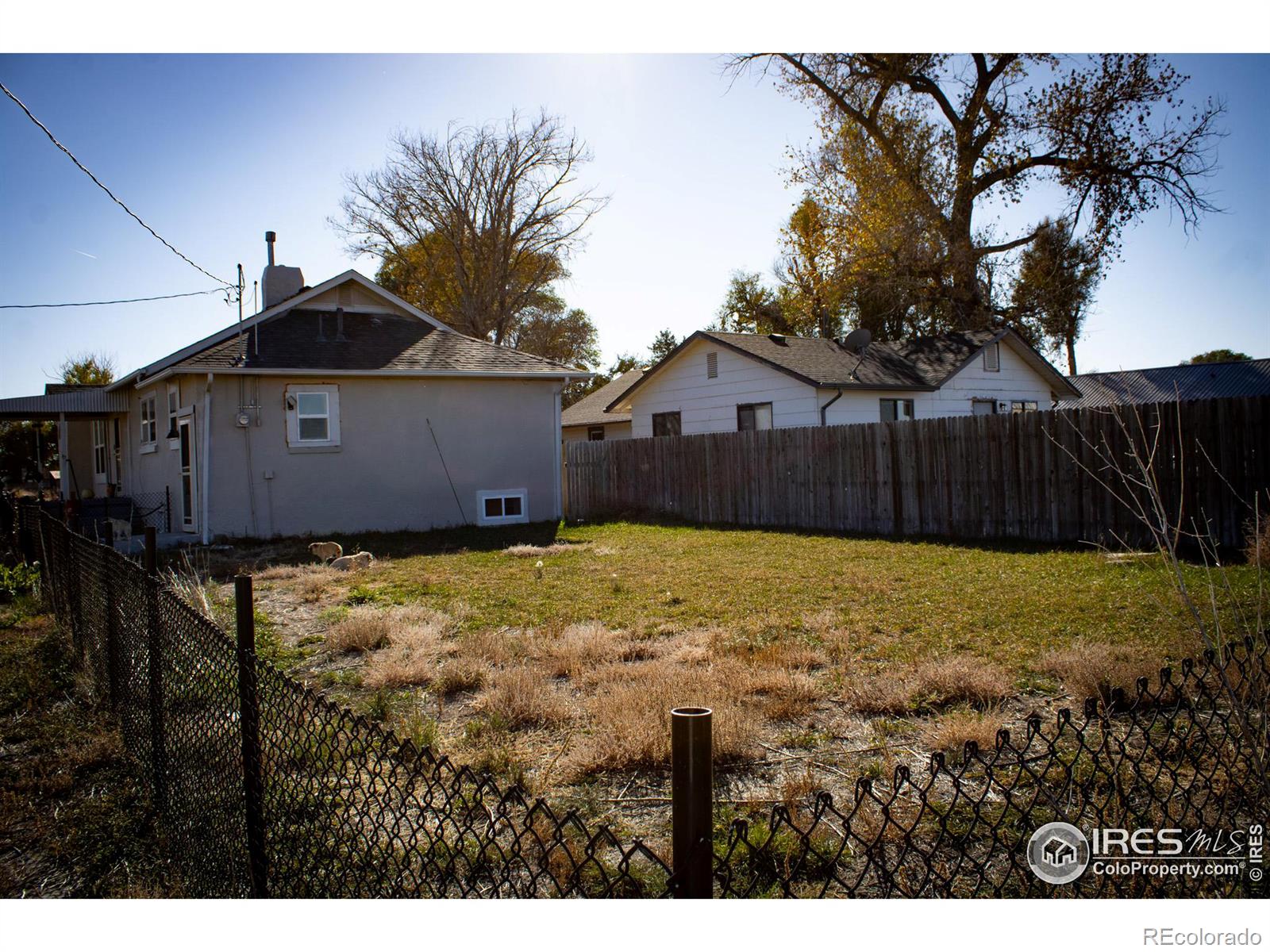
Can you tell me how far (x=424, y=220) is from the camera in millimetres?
33000

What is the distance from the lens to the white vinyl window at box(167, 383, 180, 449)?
15797mm

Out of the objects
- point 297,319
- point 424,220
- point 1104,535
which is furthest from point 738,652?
point 424,220

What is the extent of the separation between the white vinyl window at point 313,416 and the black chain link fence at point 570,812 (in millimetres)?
11599

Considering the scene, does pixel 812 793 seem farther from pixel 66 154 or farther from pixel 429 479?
pixel 429 479

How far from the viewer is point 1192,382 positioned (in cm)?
3594

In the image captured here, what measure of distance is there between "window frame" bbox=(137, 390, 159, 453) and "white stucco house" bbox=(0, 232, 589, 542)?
2.3 inches

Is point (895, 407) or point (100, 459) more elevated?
point (895, 407)

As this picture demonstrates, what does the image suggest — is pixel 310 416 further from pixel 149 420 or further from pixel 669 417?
pixel 669 417

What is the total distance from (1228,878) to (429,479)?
1525cm

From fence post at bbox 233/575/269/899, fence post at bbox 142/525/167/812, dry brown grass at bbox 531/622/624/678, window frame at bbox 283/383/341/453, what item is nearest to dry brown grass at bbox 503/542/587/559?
window frame at bbox 283/383/341/453

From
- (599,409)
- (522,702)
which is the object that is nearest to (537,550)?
(522,702)

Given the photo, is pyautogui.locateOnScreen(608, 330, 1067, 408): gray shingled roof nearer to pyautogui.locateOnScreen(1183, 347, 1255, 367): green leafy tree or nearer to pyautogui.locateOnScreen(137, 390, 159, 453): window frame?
pyautogui.locateOnScreen(137, 390, 159, 453): window frame

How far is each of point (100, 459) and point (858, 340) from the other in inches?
760

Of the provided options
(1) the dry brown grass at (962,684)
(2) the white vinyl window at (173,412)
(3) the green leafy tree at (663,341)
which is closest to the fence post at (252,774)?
(1) the dry brown grass at (962,684)
